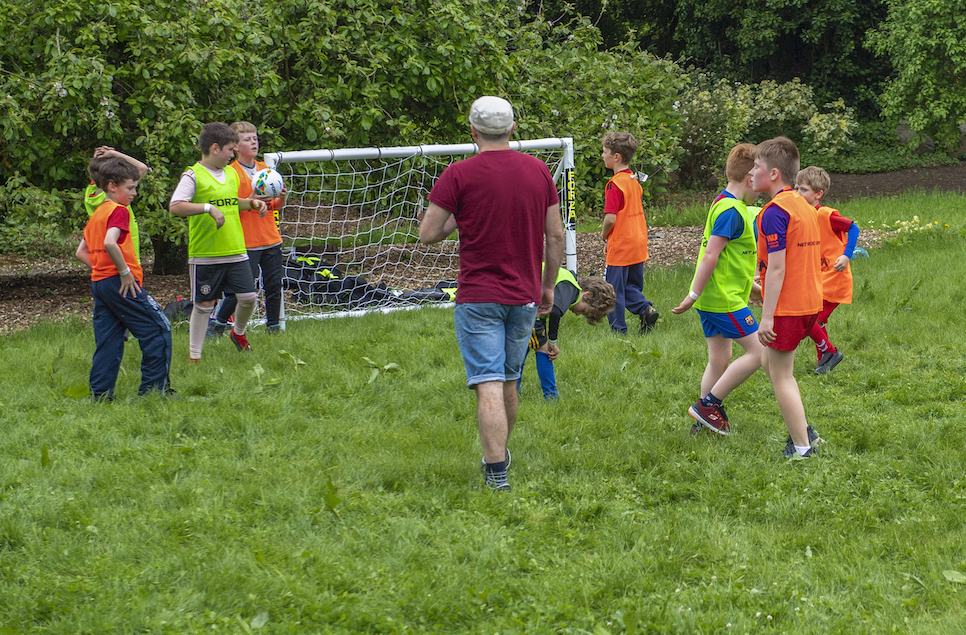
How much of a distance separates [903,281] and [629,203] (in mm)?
3425

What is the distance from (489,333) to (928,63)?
63.7 ft

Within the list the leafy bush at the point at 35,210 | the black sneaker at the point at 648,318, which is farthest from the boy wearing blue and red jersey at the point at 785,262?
the leafy bush at the point at 35,210

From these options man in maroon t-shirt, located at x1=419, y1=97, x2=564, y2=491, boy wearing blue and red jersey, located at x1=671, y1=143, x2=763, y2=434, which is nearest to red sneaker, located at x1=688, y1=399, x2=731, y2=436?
boy wearing blue and red jersey, located at x1=671, y1=143, x2=763, y2=434

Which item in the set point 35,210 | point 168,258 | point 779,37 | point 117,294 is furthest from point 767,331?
point 779,37

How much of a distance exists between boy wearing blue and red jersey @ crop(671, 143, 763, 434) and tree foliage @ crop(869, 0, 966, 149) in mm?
17065

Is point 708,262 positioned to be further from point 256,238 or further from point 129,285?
point 256,238

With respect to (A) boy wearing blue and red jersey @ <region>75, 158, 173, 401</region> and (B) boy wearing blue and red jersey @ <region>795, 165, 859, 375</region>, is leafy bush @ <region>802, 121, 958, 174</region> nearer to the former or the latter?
(B) boy wearing blue and red jersey @ <region>795, 165, 859, 375</region>

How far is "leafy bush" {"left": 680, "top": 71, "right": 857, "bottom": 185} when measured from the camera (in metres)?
19.0

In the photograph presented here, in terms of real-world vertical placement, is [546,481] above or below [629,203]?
below

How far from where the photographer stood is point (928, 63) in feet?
64.7

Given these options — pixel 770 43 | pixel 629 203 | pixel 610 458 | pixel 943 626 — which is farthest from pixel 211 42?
pixel 770 43

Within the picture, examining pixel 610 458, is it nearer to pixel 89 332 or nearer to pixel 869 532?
pixel 869 532

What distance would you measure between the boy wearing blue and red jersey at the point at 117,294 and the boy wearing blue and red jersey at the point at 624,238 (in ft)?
12.2

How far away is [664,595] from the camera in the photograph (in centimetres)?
336
